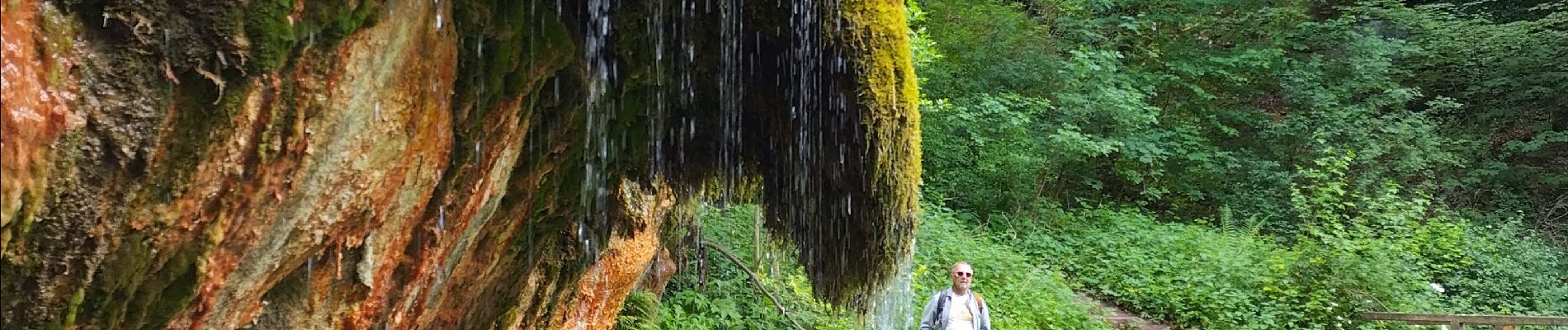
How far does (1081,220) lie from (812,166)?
1206cm

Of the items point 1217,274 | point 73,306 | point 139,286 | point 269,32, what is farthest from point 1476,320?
point 73,306

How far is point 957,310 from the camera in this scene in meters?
5.17

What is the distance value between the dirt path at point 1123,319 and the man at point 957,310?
220 inches

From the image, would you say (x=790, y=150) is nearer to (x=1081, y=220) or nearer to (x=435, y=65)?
(x=435, y=65)

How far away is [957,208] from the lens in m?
15.1

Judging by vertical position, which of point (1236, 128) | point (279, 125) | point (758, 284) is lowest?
point (758, 284)

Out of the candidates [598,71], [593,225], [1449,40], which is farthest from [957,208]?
[598,71]

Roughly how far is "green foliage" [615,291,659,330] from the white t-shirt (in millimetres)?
2585

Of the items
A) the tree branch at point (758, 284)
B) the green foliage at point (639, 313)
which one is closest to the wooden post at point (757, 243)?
the tree branch at point (758, 284)

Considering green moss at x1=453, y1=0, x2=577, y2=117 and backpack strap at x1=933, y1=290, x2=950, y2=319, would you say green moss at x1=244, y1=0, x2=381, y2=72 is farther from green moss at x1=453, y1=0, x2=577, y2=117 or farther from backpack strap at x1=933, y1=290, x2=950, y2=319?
backpack strap at x1=933, y1=290, x2=950, y2=319

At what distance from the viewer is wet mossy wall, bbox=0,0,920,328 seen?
186 cm

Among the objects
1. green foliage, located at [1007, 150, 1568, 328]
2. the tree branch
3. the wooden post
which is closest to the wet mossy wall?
the tree branch

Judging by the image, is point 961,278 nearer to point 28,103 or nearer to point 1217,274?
point 28,103

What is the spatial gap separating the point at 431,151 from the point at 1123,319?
9.47 metres
